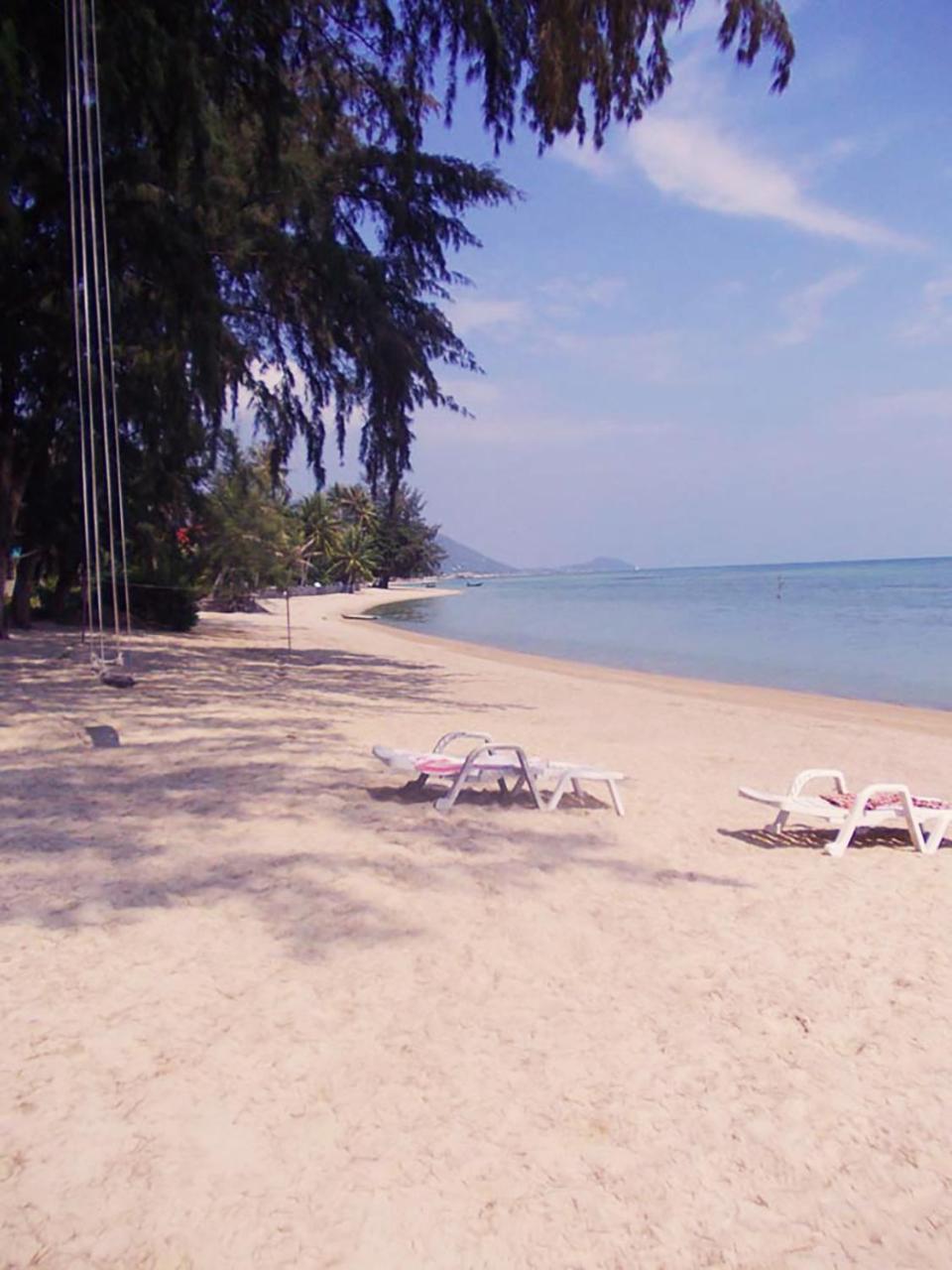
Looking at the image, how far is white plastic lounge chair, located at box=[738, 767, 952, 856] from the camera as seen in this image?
5383 millimetres

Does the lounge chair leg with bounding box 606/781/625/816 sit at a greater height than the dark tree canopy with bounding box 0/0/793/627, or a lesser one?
lesser

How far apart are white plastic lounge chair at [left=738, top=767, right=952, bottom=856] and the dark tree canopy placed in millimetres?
Result: 5142

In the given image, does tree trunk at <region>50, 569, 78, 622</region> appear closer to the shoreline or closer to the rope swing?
the rope swing

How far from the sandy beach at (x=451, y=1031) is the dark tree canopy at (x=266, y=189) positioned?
18.8ft

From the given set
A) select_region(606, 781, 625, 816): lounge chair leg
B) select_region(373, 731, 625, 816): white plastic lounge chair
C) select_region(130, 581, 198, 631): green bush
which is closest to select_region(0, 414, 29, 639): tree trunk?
select_region(373, 731, 625, 816): white plastic lounge chair

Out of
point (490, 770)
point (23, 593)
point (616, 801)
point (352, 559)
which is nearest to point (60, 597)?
point (23, 593)

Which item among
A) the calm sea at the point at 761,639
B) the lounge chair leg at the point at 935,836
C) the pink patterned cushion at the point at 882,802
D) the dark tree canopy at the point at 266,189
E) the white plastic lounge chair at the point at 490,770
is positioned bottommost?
the calm sea at the point at 761,639

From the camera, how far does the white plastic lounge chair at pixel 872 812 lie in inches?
212

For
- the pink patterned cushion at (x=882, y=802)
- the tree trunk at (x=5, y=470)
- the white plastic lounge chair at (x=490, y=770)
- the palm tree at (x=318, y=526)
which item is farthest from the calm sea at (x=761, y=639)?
the palm tree at (x=318, y=526)

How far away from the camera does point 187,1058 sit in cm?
272

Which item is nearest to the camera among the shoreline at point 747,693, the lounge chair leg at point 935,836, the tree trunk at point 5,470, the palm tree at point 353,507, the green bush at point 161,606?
the lounge chair leg at point 935,836

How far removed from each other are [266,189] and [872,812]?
9.79m

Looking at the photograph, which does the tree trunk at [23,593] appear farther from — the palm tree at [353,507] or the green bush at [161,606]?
the palm tree at [353,507]

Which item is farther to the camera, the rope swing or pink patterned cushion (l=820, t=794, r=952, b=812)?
the rope swing
